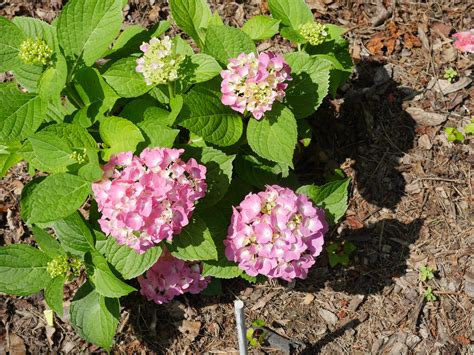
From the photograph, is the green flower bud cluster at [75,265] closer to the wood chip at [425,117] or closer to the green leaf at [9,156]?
the green leaf at [9,156]

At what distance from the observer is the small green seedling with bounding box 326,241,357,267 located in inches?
134

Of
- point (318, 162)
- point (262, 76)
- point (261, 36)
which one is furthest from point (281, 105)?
point (318, 162)

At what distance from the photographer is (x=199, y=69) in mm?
2535

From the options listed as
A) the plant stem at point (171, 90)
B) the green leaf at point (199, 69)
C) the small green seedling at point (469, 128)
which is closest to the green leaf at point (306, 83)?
the green leaf at point (199, 69)

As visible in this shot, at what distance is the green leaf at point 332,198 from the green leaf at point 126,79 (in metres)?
Result: 0.91

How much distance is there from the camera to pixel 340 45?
119 inches

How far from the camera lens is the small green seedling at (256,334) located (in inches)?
127

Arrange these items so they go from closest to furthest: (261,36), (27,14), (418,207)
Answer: (261,36), (418,207), (27,14)

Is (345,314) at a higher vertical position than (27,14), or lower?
lower

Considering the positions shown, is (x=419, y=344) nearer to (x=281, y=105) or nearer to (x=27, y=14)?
(x=281, y=105)

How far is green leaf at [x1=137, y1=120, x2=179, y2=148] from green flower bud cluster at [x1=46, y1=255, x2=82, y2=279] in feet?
2.22

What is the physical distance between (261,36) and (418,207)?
1.49m

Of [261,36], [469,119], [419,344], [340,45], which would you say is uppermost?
[261,36]

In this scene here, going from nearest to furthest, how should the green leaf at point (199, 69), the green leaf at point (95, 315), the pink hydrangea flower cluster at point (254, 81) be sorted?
1. the pink hydrangea flower cluster at point (254, 81)
2. the green leaf at point (199, 69)
3. the green leaf at point (95, 315)
